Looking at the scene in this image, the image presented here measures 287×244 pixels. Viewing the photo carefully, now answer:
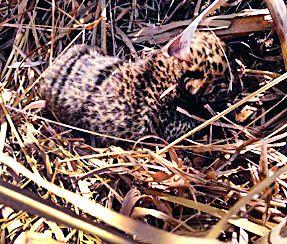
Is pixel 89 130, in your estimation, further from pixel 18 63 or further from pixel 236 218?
pixel 236 218

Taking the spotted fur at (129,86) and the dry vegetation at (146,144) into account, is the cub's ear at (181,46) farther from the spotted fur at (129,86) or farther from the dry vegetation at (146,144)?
the dry vegetation at (146,144)

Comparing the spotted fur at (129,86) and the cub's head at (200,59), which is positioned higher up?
the cub's head at (200,59)

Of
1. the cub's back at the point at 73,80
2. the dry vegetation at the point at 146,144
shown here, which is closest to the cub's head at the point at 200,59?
the dry vegetation at the point at 146,144

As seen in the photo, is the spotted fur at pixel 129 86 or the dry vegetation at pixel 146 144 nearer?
the dry vegetation at pixel 146 144

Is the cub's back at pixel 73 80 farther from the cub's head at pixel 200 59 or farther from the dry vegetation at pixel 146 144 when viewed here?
the cub's head at pixel 200 59

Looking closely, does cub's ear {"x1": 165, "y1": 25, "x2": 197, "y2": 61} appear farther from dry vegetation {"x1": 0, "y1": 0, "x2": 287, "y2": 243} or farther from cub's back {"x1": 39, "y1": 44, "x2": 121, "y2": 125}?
cub's back {"x1": 39, "y1": 44, "x2": 121, "y2": 125}

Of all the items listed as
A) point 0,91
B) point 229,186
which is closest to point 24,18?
point 0,91

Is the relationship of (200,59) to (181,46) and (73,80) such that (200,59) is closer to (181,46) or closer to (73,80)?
(181,46)
